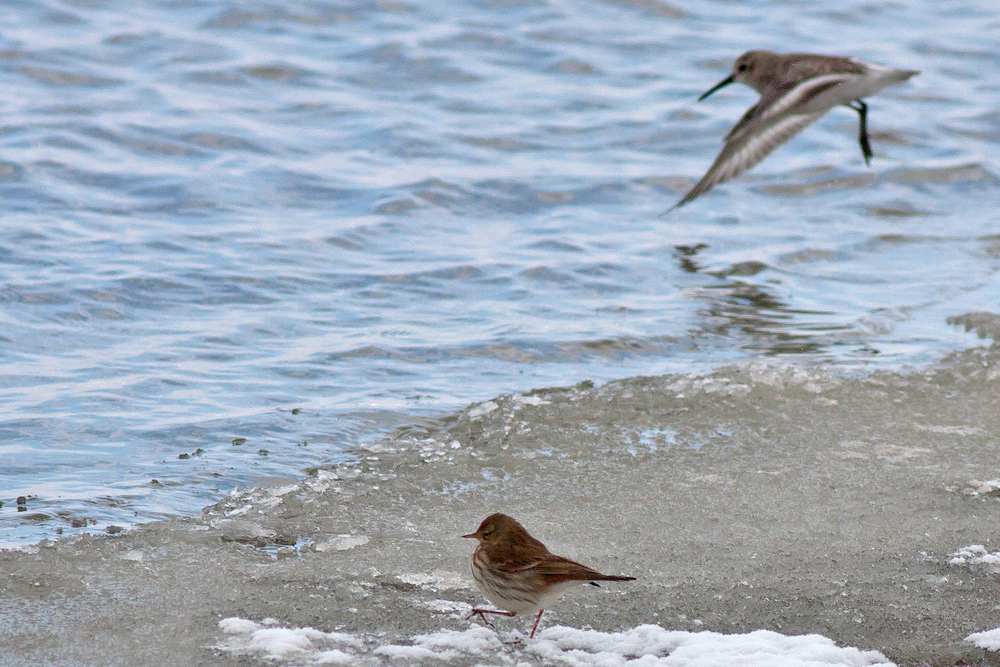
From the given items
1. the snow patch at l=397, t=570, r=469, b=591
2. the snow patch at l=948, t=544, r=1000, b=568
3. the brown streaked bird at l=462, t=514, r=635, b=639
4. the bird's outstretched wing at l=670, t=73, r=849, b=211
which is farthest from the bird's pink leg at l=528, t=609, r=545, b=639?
the bird's outstretched wing at l=670, t=73, r=849, b=211

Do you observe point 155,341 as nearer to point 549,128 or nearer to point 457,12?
point 549,128

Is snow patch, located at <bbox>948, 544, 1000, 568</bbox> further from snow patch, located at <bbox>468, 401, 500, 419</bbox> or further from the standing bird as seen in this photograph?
the standing bird

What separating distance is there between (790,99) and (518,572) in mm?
5067

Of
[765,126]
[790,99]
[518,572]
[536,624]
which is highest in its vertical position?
[790,99]

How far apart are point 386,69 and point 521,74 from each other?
116 cm

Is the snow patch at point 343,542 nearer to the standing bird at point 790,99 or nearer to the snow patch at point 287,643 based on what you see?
the snow patch at point 287,643

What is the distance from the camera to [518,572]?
3.00 metres

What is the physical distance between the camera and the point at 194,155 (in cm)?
852

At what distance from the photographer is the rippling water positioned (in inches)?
198

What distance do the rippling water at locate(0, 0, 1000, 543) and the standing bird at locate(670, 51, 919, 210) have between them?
1.43 ft

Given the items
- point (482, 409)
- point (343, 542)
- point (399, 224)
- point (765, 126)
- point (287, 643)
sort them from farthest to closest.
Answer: point (399, 224) → point (765, 126) → point (482, 409) → point (343, 542) → point (287, 643)

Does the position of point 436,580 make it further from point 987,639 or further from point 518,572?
point 987,639

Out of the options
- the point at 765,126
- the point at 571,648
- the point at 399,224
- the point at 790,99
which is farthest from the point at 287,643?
the point at 790,99

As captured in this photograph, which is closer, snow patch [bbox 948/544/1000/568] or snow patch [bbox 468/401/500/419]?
snow patch [bbox 948/544/1000/568]
